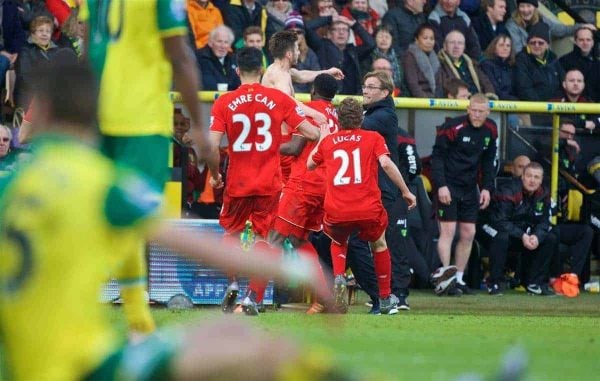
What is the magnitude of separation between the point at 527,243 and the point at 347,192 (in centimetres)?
397

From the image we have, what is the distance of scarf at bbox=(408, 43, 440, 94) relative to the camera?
1769cm

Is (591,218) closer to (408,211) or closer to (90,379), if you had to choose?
(408,211)

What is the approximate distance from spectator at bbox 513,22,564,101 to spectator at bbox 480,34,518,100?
0.41ft

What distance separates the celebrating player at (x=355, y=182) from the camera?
12.9 meters

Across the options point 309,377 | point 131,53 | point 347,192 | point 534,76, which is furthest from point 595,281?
point 309,377

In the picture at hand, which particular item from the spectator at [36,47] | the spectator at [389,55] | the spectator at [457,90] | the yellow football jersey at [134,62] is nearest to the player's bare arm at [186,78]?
Result: the yellow football jersey at [134,62]

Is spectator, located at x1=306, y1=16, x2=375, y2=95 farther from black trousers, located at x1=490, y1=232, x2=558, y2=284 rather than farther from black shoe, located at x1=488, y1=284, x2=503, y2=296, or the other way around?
black shoe, located at x1=488, y1=284, x2=503, y2=296

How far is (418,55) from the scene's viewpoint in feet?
58.7

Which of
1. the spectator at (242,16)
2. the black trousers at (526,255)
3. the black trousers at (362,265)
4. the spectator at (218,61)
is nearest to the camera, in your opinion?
the black trousers at (362,265)

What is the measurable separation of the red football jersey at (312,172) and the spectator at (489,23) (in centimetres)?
666

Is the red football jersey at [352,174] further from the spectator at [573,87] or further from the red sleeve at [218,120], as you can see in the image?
the spectator at [573,87]

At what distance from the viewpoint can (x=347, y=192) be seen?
13.0 meters

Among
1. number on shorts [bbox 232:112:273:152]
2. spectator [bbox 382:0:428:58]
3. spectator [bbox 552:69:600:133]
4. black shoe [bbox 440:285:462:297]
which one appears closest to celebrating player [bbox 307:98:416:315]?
number on shorts [bbox 232:112:273:152]

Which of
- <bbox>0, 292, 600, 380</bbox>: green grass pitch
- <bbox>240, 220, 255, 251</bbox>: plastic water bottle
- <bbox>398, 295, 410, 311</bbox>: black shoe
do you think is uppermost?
<bbox>240, 220, 255, 251</bbox>: plastic water bottle
